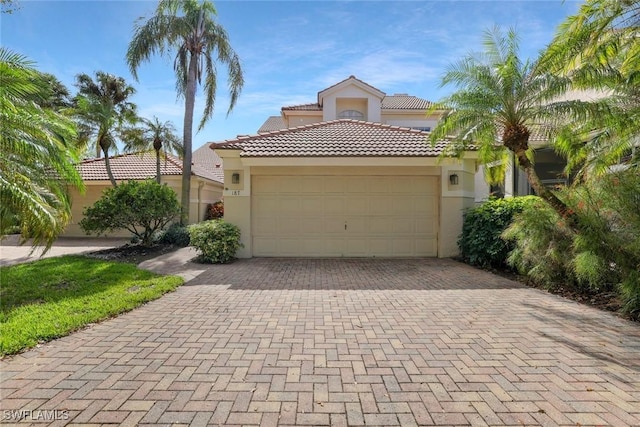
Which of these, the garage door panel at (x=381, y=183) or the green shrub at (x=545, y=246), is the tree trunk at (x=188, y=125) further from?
the green shrub at (x=545, y=246)

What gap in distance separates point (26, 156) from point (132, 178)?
1247 cm

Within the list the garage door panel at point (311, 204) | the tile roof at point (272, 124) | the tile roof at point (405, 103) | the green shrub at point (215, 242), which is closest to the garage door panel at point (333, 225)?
the garage door panel at point (311, 204)

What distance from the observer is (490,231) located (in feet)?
30.4

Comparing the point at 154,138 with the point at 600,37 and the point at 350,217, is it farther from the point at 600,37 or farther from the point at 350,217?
the point at 600,37

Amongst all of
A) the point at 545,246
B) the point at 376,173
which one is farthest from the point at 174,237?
the point at 545,246

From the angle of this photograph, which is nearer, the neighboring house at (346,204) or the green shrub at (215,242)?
the green shrub at (215,242)

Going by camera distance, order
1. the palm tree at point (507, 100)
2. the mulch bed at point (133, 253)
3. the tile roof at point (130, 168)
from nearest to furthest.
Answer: the palm tree at point (507, 100) → the mulch bed at point (133, 253) → the tile roof at point (130, 168)

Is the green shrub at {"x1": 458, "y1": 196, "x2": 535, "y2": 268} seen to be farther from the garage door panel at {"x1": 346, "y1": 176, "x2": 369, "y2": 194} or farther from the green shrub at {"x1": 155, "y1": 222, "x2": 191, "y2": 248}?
the green shrub at {"x1": 155, "y1": 222, "x2": 191, "y2": 248}

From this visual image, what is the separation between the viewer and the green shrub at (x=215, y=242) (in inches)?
396

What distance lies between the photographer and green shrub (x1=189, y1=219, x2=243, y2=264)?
1006 centimetres

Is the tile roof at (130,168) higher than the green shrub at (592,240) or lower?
higher

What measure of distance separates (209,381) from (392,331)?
2.65m

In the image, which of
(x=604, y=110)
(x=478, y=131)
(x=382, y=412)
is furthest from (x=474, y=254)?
(x=382, y=412)

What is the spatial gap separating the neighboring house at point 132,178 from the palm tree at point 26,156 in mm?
11293
